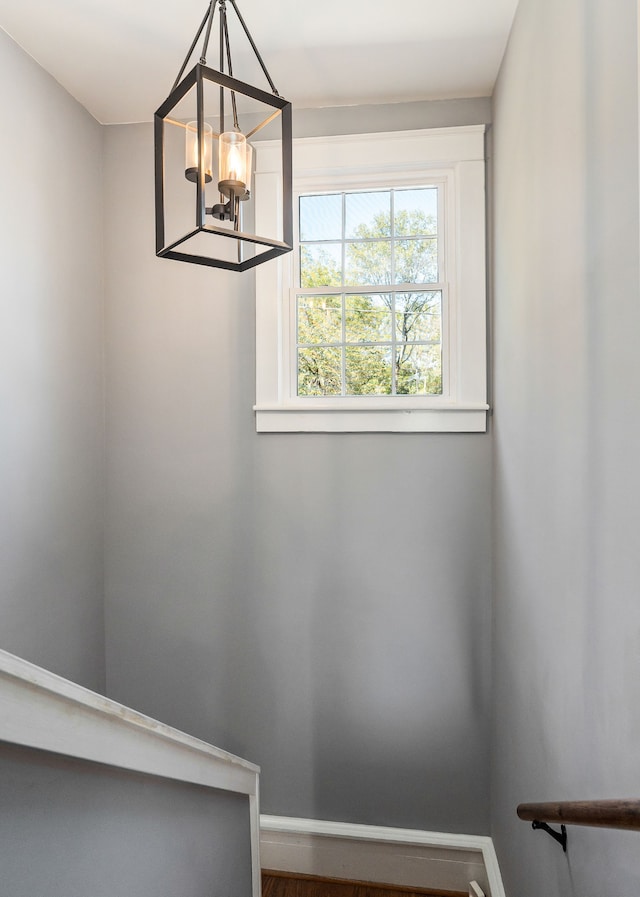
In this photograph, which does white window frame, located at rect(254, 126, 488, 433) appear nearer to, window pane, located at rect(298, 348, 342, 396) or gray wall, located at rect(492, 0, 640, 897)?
window pane, located at rect(298, 348, 342, 396)

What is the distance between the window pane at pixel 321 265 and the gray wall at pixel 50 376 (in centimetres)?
89

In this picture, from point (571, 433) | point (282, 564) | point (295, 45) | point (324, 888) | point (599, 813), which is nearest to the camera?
point (599, 813)

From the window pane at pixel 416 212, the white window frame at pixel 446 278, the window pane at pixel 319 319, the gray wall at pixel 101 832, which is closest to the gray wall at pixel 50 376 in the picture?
the white window frame at pixel 446 278

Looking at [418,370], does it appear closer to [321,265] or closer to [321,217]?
[321,265]

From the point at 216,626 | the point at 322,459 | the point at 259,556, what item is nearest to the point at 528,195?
the point at 322,459

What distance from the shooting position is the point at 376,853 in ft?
8.13

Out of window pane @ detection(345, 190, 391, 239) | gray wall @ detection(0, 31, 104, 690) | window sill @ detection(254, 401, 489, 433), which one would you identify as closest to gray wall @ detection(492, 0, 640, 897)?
window sill @ detection(254, 401, 489, 433)

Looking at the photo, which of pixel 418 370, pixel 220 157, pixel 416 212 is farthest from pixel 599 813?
pixel 416 212

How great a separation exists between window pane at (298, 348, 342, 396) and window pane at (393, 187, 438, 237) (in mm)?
579

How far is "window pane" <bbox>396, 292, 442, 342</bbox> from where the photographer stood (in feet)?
8.21

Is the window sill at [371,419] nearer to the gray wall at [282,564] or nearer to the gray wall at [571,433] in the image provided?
the gray wall at [282,564]

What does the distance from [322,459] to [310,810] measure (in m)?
1.47

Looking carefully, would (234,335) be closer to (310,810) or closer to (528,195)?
(528,195)

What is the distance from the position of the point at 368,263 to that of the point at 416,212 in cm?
28
